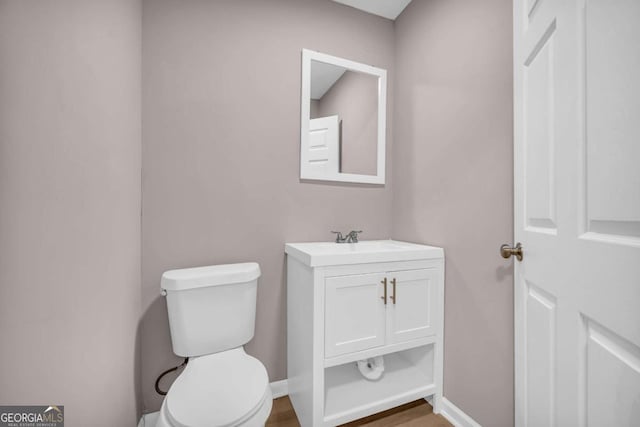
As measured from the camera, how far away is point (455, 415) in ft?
4.59

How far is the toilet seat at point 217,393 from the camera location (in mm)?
879

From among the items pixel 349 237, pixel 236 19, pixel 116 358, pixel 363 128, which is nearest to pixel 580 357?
pixel 349 237

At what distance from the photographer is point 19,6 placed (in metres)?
0.62

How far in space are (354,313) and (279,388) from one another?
2.56ft

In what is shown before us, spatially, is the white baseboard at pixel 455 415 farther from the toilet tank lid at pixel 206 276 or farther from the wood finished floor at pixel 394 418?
the toilet tank lid at pixel 206 276

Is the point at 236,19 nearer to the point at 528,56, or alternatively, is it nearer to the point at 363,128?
the point at 363,128

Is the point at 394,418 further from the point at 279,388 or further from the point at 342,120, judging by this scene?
the point at 342,120

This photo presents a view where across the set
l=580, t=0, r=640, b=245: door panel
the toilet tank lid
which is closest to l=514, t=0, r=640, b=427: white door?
l=580, t=0, r=640, b=245: door panel

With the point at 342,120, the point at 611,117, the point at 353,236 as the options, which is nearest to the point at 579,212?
the point at 611,117

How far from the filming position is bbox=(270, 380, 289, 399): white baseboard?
1.60m

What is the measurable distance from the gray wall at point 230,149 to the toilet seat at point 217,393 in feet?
1.38

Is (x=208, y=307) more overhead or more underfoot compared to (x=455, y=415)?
more overhead

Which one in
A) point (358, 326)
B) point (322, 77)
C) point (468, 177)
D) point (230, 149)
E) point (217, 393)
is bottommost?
point (217, 393)

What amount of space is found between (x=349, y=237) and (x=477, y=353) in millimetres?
905
